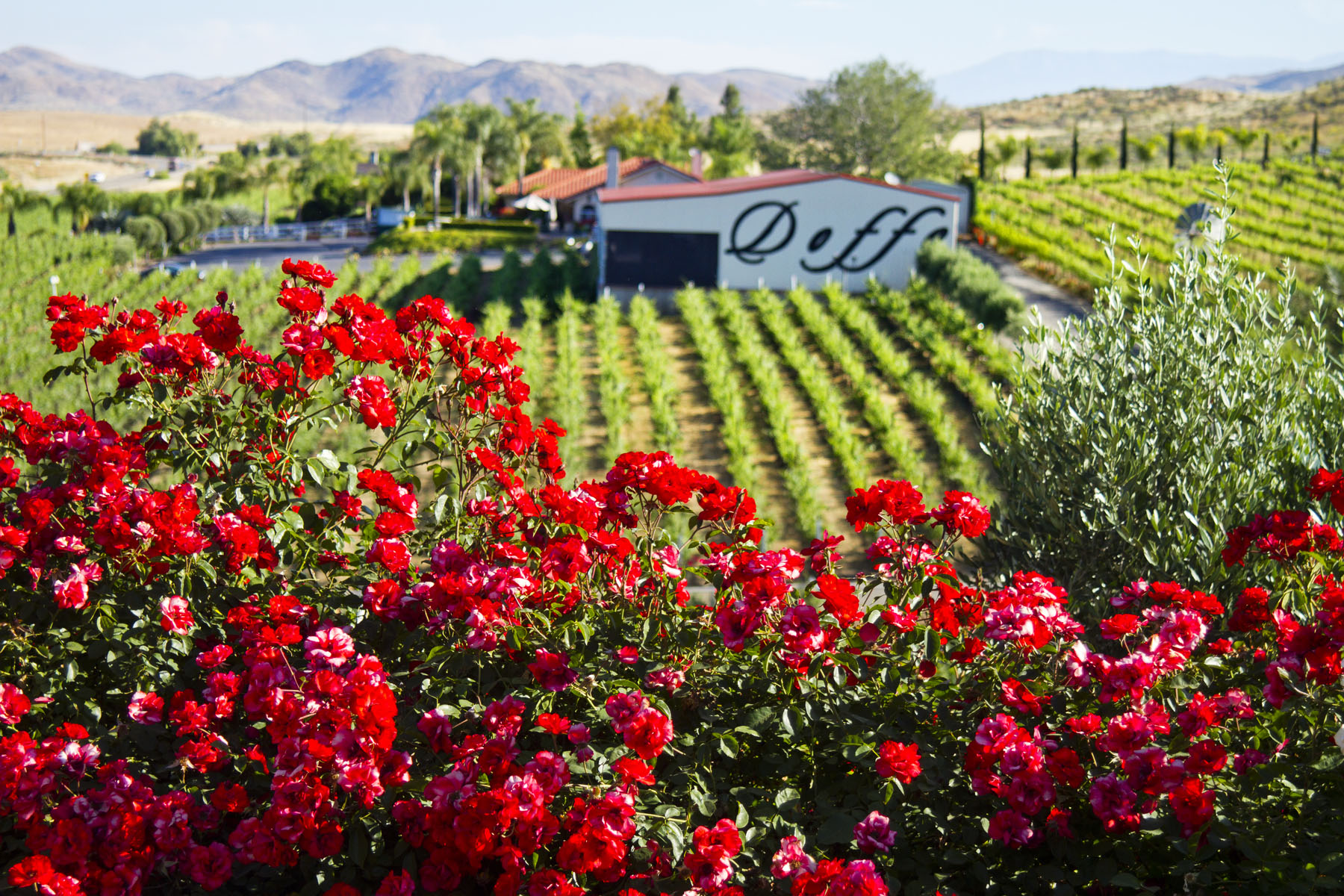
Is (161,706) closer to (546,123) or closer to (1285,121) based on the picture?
(546,123)

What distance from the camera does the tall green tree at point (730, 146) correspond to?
196 feet

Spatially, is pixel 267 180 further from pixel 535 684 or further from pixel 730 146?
pixel 535 684

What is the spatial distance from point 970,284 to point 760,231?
6.04m

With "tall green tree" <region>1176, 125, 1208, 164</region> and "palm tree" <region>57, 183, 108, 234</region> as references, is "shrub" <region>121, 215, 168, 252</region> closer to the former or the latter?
"palm tree" <region>57, 183, 108, 234</region>

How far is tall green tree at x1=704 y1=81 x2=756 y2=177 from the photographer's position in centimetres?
5988

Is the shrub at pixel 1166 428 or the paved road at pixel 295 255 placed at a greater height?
the paved road at pixel 295 255

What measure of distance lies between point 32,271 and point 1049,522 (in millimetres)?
35878

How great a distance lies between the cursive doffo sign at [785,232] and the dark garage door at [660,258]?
2cm

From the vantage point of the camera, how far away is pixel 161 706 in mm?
2842

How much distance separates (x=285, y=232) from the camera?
182ft

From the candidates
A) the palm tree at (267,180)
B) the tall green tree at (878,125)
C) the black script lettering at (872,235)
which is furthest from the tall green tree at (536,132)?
the black script lettering at (872,235)

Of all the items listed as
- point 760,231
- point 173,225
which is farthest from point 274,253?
point 760,231

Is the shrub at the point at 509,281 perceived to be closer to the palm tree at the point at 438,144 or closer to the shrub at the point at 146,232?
the shrub at the point at 146,232

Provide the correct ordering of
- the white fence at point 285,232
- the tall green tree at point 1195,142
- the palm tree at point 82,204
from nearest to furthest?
1. the palm tree at point 82,204
2. the white fence at point 285,232
3. the tall green tree at point 1195,142
